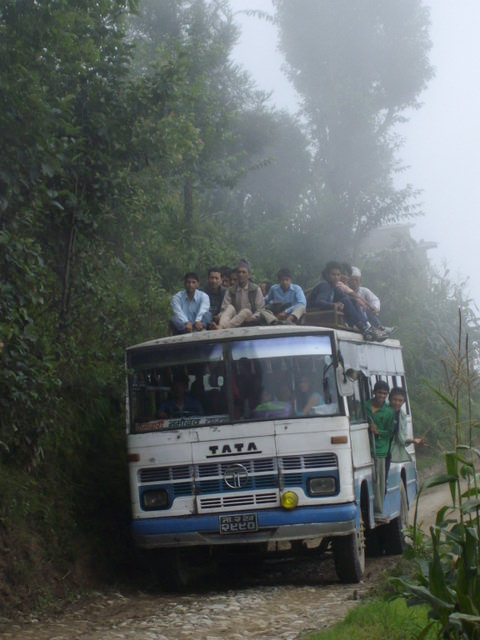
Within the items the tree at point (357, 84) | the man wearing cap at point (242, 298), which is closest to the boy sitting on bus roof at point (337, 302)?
the man wearing cap at point (242, 298)

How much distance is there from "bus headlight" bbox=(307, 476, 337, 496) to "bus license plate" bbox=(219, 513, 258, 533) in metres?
0.64

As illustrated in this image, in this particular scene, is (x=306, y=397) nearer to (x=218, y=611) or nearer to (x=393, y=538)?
(x=218, y=611)

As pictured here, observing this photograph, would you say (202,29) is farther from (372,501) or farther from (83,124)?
(372,501)

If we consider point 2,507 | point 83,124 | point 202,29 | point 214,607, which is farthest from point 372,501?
point 202,29

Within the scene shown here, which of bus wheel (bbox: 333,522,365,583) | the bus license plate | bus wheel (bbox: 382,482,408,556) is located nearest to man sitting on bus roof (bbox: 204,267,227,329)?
the bus license plate

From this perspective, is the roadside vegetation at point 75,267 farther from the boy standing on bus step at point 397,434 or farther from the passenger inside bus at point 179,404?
the boy standing on bus step at point 397,434

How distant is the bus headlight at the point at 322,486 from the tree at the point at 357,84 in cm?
3075

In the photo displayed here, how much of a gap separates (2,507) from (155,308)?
7.40m

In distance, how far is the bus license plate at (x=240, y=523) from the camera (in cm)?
1132

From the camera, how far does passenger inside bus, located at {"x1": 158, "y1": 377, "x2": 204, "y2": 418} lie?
11852mm

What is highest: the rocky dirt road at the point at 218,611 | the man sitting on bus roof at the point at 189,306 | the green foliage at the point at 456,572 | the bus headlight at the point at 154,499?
the man sitting on bus roof at the point at 189,306

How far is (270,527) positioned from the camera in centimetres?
1130

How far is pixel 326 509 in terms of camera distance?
37.3ft

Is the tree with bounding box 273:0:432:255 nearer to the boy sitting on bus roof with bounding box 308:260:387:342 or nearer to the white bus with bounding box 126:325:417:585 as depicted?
the boy sitting on bus roof with bounding box 308:260:387:342
